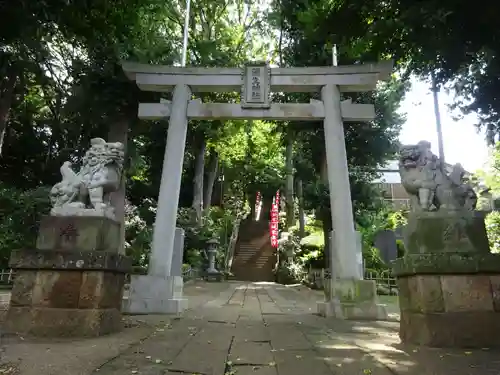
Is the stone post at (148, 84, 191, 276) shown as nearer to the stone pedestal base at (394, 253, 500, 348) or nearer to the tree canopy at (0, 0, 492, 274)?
the tree canopy at (0, 0, 492, 274)

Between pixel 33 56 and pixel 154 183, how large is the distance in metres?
10.6

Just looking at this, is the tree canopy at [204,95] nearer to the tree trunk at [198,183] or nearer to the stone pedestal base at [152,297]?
the tree trunk at [198,183]

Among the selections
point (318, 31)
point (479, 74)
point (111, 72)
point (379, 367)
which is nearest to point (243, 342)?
point (379, 367)

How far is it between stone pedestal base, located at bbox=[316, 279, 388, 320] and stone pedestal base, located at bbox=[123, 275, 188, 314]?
114 inches

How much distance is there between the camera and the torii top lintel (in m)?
7.68

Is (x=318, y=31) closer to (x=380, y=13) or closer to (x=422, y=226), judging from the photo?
(x=380, y=13)

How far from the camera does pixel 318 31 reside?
484 cm

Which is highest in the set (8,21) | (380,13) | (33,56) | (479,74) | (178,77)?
(33,56)

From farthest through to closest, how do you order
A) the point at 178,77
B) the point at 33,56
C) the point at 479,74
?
1. the point at 33,56
2. the point at 178,77
3. the point at 479,74

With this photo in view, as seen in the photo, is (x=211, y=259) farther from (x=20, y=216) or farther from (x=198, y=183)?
(x=20, y=216)

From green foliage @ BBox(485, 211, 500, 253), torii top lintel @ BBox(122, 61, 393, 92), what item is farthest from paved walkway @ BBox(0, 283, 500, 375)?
green foliage @ BBox(485, 211, 500, 253)

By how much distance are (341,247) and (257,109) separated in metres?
3.38

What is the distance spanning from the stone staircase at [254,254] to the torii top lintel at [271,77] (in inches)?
648

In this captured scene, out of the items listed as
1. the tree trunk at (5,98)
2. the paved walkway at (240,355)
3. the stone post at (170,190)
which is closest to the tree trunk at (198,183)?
the tree trunk at (5,98)
